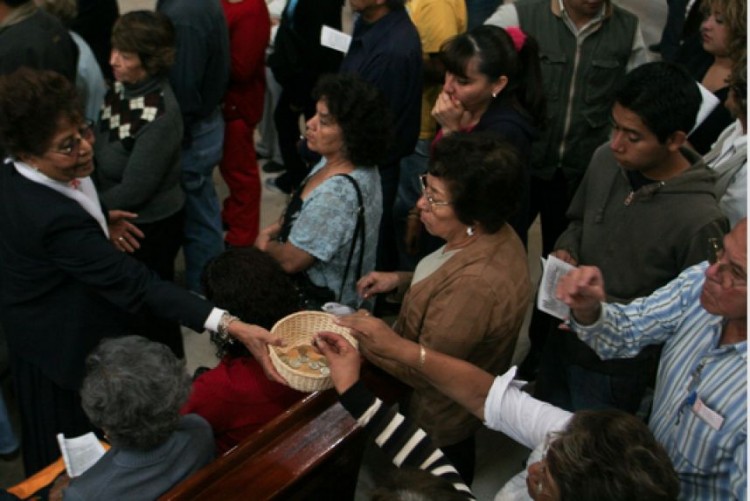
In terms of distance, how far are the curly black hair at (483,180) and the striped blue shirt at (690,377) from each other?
1.26 feet

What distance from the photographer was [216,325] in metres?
2.23

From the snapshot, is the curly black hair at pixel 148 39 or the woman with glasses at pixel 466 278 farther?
the curly black hair at pixel 148 39

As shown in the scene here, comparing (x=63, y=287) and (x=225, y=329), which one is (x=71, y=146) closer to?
(x=63, y=287)

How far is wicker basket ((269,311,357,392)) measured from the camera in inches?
80.8

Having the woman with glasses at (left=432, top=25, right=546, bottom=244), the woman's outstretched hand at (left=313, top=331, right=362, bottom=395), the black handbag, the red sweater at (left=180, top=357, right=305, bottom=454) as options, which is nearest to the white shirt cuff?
the red sweater at (left=180, top=357, right=305, bottom=454)

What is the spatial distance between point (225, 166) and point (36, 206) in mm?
2051

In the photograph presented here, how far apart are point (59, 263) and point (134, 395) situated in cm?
72

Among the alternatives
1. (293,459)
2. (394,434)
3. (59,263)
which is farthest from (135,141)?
(394,434)

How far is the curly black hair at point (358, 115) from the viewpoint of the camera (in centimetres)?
265

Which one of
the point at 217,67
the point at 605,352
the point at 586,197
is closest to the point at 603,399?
the point at 605,352

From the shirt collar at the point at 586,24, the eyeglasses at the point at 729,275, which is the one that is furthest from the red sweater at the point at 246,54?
the eyeglasses at the point at 729,275

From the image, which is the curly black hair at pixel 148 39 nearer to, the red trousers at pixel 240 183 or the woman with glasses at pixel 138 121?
the woman with glasses at pixel 138 121

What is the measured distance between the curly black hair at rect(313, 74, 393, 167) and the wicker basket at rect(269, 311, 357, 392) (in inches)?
24.6

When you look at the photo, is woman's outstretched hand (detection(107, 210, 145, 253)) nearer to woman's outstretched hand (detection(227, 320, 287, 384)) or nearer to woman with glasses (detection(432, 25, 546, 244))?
woman's outstretched hand (detection(227, 320, 287, 384))
